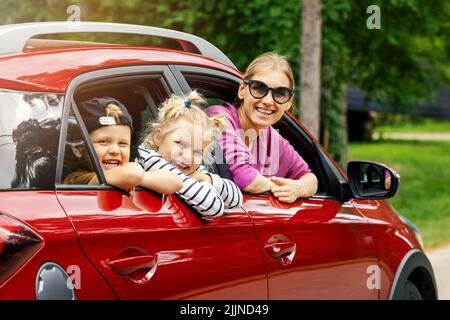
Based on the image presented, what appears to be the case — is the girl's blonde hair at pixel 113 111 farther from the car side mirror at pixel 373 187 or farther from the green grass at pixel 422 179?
the green grass at pixel 422 179

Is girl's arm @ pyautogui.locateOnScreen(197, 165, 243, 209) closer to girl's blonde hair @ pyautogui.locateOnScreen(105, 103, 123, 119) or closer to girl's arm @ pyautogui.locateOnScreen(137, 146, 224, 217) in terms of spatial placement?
girl's arm @ pyautogui.locateOnScreen(137, 146, 224, 217)

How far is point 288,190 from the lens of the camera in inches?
152

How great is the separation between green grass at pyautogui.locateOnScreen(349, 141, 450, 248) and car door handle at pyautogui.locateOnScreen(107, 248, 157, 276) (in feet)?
27.7

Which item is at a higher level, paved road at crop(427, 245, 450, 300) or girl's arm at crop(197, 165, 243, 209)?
girl's arm at crop(197, 165, 243, 209)

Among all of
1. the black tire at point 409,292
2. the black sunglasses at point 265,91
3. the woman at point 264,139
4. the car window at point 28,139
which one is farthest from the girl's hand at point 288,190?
the car window at point 28,139

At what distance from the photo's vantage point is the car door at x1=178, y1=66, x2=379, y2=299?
356 centimetres

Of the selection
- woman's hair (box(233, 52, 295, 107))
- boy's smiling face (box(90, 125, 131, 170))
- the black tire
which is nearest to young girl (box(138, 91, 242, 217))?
boy's smiling face (box(90, 125, 131, 170))

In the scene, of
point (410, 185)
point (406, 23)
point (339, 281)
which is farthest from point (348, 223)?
point (410, 185)

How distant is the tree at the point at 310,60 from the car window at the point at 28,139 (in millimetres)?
5873

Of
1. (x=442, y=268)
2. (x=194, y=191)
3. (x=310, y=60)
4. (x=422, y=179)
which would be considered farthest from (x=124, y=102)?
(x=422, y=179)

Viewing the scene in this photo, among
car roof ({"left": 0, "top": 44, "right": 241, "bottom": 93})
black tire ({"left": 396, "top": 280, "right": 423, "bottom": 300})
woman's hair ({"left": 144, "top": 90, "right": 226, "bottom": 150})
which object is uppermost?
car roof ({"left": 0, "top": 44, "right": 241, "bottom": 93})

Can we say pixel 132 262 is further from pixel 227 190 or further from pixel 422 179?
pixel 422 179
